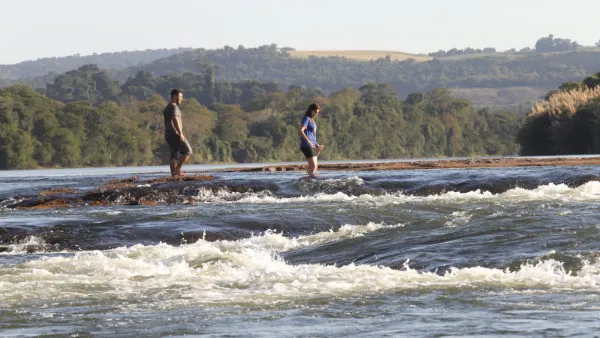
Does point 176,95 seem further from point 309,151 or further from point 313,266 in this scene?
point 313,266

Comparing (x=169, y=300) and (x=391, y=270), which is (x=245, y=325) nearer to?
(x=169, y=300)

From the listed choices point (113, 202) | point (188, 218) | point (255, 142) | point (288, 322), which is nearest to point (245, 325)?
point (288, 322)

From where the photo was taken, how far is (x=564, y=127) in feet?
148

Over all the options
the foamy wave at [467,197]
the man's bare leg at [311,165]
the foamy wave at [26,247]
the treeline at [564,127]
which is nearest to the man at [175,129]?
the foamy wave at [467,197]

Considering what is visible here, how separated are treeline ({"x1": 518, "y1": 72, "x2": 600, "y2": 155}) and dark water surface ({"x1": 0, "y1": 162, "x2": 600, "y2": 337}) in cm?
2377

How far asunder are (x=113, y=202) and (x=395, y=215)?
6129mm

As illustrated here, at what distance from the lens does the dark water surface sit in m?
8.74

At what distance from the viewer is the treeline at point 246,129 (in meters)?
86.8

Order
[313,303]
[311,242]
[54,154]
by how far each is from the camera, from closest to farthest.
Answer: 1. [313,303]
2. [311,242]
3. [54,154]

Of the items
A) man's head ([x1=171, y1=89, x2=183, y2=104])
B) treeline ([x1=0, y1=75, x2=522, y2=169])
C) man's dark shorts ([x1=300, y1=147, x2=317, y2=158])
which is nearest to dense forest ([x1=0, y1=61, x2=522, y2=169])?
treeline ([x1=0, y1=75, x2=522, y2=169])

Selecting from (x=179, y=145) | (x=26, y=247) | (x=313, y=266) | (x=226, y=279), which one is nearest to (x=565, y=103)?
(x=179, y=145)

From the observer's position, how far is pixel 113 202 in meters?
21.0

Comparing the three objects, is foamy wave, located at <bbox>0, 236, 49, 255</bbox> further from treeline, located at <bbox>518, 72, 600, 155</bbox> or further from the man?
treeline, located at <bbox>518, 72, 600, 155</bbox>

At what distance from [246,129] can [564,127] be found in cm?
6179
